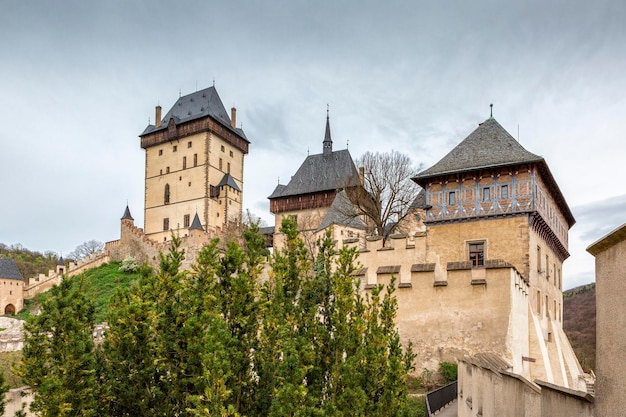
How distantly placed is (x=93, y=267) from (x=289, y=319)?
172 feet

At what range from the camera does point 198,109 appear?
62656 mm

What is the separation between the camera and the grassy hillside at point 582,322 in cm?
3984

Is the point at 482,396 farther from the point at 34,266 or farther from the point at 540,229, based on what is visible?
the point at 34,266

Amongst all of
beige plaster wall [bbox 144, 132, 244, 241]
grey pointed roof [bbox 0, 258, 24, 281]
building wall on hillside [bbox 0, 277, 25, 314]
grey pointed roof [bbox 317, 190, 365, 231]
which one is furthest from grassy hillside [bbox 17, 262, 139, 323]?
grey pointed roof [bbox 317, 190, 365, 231]

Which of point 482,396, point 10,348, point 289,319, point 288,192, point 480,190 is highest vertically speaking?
point 288,192

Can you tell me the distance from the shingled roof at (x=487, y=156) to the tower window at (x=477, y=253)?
320cm

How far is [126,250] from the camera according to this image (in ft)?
180

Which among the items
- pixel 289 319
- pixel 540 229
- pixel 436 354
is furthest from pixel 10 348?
pixel 540 229

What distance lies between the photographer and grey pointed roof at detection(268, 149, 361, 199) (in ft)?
170

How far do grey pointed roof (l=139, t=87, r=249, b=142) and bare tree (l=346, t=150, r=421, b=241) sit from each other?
3047 cm

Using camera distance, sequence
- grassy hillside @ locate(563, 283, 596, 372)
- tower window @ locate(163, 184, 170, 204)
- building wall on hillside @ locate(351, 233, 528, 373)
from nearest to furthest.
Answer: building wall on hillside @ locate(351, 233, 528, 373) → grassy hillside @ locate(563, 283, 596, 372) → tower window @ locate(163, 184, 170, 204)

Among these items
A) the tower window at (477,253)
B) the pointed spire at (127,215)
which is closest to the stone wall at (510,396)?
the tower window at (477,253)

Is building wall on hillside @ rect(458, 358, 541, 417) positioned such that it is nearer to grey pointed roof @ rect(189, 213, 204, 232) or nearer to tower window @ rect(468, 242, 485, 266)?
tower window @ rect(468, 242, 485, 266)

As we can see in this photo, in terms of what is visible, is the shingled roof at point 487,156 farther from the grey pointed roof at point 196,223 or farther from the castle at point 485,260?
the grey pointed roof at point 196,223
